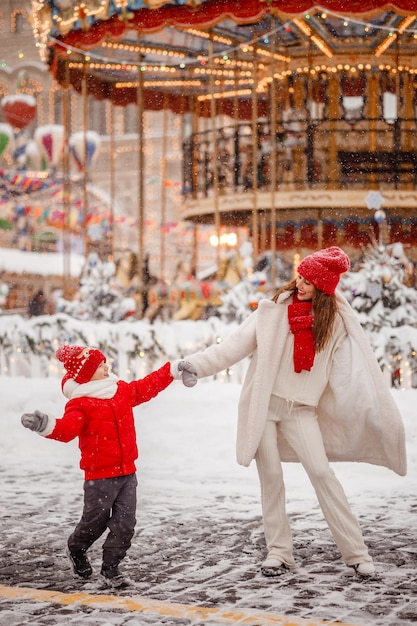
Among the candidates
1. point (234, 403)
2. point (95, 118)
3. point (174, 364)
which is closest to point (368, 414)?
point (174, 364)

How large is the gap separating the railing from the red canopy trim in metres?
3.27

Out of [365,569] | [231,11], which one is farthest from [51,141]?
[365,569]

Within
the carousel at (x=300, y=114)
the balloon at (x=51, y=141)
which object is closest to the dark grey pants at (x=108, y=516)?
the carousel at (x=300, y=114)

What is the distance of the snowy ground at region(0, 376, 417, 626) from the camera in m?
4.80

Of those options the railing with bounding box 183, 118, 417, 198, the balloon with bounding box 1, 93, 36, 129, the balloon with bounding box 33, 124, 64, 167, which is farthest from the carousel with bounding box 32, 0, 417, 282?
the balloon with bounding box 1, 93, 36, 129

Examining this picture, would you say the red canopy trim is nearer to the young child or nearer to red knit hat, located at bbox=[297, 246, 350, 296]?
red knit hat, located at bbox=[297, 246, 350, 296]

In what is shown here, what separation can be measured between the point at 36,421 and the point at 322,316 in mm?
1554

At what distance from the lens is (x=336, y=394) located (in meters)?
5.58

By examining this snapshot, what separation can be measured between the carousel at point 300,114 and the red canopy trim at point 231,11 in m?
1.64

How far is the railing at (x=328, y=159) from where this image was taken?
59.5ft

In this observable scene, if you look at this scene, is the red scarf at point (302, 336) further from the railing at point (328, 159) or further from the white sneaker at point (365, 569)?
the railing at point (328, 159)

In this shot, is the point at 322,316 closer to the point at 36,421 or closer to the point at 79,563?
the point at 36,421

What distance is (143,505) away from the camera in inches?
287

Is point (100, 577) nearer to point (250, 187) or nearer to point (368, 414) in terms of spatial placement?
point (368, 414)
